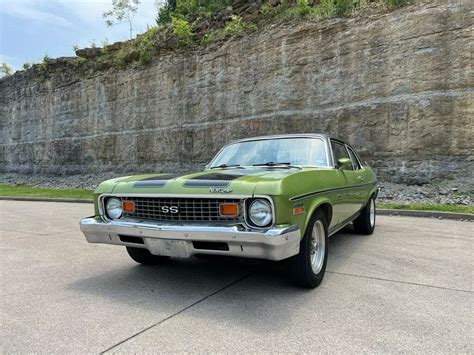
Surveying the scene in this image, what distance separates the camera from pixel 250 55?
51.3 feet

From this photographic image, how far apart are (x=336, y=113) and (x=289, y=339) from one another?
11.3 m

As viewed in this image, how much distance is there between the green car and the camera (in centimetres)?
314

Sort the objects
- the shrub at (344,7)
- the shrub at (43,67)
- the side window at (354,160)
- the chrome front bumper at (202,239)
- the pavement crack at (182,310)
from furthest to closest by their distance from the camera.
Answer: the shrub at (43,67)
the shrub at (344,7)
the side window at (354,160)
the chrome front bumper at (202,239)
the pavement crack at (182,310)

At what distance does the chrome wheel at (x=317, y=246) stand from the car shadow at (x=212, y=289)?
20 cm

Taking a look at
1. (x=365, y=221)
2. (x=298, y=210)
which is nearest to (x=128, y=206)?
(x=298, y=210)

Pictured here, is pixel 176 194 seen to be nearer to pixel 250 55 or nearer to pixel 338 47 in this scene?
pixel 338 47

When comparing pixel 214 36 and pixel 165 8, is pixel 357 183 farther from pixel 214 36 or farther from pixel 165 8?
pixel 165 8

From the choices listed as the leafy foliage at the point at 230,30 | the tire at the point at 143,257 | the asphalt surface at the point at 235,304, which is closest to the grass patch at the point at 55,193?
the leafy foliage at the point at 230,30

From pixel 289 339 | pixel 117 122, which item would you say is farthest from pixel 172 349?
pixel 117 122

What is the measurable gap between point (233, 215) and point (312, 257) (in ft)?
3.26

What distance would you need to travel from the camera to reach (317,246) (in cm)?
383

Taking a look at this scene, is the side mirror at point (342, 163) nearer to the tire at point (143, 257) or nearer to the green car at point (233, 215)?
the green car at point (233, 215)

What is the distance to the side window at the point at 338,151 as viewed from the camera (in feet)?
16.2

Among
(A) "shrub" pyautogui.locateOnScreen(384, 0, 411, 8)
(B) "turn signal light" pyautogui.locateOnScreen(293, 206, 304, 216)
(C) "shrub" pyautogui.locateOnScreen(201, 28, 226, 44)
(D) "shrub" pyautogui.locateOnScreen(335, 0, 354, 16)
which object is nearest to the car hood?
(B) "turn signal light" pyautogui.locateOnScreen(293, 206, 304, 216)
